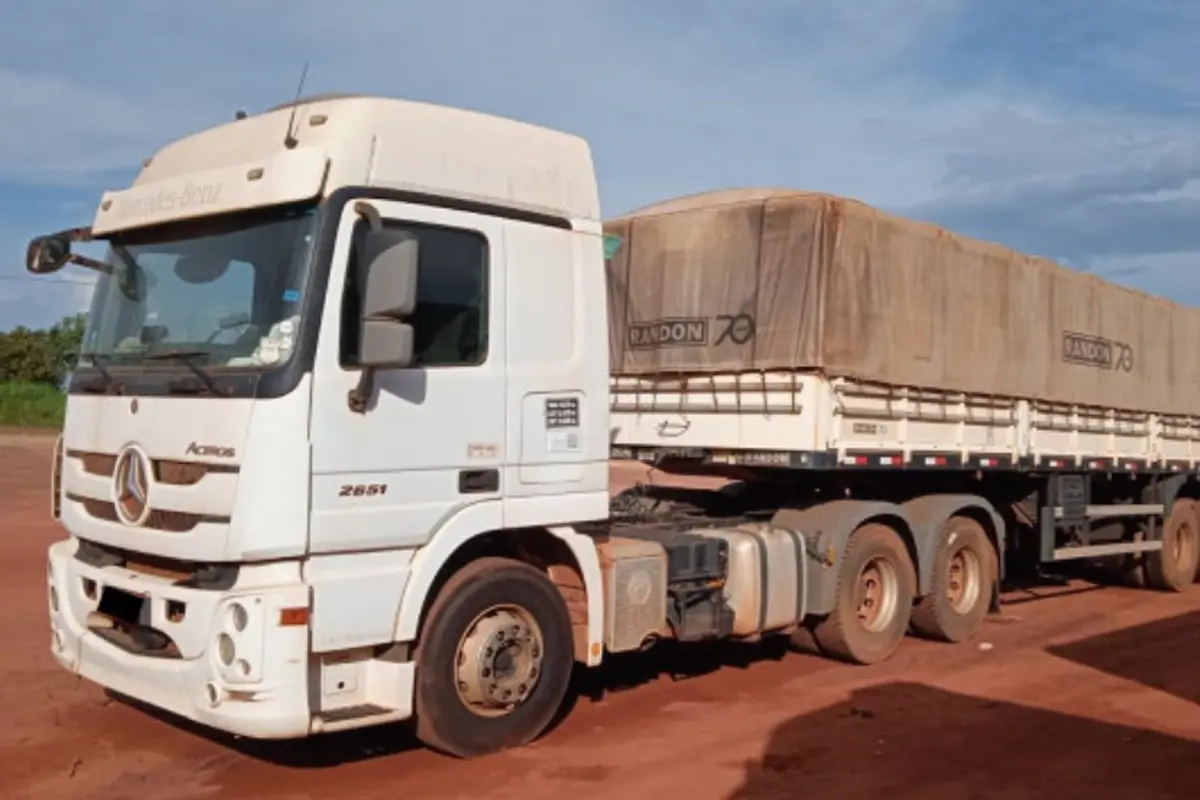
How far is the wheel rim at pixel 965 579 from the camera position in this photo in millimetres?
9984

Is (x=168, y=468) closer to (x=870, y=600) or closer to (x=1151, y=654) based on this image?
(x=870, y=600)

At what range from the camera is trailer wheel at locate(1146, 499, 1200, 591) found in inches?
522

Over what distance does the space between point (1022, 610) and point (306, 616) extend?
334 inches

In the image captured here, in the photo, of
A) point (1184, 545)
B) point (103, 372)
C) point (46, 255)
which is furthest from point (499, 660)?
point (1184, 545)

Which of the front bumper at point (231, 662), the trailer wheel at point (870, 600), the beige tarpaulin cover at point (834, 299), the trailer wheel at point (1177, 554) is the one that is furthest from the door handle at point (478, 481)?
the trailer wheel at point (1177, 554)

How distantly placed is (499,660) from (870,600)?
3948 mm

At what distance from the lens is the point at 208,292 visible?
5.87m

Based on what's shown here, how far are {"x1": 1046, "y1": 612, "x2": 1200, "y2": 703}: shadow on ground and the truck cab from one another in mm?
4467

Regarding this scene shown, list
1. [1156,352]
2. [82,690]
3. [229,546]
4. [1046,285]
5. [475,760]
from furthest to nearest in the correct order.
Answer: [1156,352]
[1046,285]
[82,690]
[475,760]
[229,546]

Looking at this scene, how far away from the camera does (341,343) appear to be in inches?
218

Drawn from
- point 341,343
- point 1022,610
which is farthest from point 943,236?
point 341,343

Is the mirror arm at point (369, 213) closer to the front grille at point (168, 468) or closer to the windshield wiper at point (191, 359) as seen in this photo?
the windshield wiper at point (191, 359)

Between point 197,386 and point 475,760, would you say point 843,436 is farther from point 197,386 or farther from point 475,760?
point 197,386

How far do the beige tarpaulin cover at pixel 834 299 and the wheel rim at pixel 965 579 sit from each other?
4.49 feet
